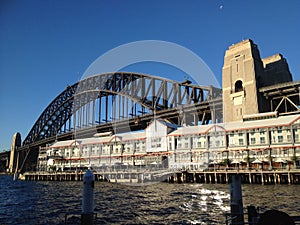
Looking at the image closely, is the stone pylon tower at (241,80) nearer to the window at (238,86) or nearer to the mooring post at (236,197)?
the window at (238,86)

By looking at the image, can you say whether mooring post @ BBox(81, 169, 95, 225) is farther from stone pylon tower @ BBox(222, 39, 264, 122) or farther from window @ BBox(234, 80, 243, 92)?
window @ BBox(234, 80, 243, 92)

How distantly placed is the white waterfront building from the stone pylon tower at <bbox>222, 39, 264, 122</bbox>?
5625mm

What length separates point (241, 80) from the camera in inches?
2458

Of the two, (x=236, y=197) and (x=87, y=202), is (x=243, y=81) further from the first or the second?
(x=87, y=202)

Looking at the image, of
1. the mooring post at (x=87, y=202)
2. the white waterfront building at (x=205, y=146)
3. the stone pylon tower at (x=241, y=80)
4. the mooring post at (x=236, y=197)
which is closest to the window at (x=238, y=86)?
the stone pylon tower at (x=241, y=80)

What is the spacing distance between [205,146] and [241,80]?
18274 millimetres

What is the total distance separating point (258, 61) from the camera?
63.2m

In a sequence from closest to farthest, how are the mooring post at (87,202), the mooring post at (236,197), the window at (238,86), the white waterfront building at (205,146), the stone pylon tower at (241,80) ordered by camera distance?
the mooring post at (87,202)
the mooring post at (236,197)
the white waterfront building at (205,146)
the stone pylon tower at (241,80)
the window at (238,86)

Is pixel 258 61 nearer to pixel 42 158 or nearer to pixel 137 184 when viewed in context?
pixel 137 184

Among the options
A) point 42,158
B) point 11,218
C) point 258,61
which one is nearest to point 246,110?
point 258,61

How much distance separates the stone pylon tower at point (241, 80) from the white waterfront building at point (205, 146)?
562cm

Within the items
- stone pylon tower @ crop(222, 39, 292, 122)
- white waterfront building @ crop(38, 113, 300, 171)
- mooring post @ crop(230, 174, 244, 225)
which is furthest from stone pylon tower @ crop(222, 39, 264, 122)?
mooring post @ crop(230, 174, 244, 225)

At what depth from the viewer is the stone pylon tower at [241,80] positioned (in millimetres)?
60000

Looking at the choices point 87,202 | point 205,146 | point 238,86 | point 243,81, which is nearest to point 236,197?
point 87,202
